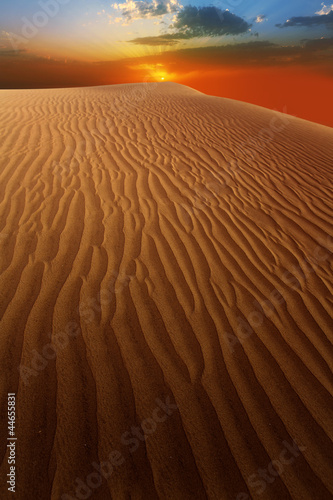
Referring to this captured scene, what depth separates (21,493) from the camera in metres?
1.54

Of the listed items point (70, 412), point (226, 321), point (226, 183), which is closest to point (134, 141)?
point (226, 183)

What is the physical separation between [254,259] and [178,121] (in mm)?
6793

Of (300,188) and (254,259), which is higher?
(300,188)

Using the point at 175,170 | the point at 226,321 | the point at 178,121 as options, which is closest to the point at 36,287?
the point at 226,321

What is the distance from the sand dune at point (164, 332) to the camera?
171 centimetres

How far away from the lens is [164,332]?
245 centimetres

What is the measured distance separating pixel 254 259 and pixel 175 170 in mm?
2712

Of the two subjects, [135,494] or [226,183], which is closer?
[135,494]

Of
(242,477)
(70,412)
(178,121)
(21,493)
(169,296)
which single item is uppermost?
(178,121)

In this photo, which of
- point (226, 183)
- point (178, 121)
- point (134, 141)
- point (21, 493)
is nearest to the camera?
point (21, 493)

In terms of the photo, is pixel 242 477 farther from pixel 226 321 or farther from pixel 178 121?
pixel 178 121

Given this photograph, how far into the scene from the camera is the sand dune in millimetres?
1705

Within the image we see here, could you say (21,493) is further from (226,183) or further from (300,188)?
(300,188)

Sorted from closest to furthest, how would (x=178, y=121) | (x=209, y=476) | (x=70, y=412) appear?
(x=209, y=476), (x=70, y=412), (x=178, y=121)
